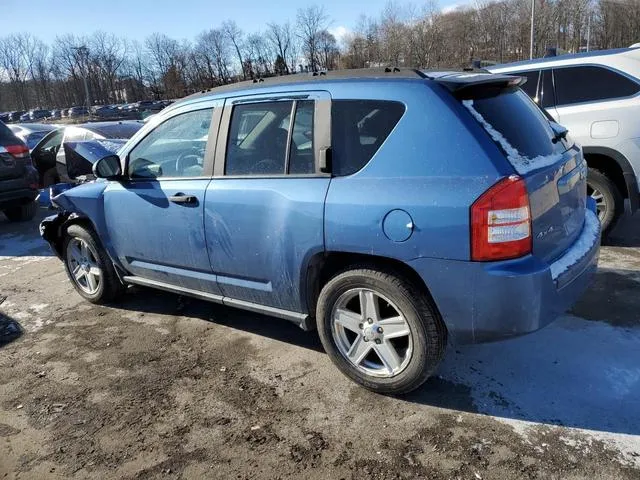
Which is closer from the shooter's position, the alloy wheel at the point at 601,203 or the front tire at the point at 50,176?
the alloy wheel at the point at 601,203

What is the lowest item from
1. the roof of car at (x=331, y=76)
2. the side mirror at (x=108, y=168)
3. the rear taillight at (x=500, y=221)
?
the rear taillight at (x=500, y=221)

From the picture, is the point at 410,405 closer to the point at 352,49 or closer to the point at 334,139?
the point at 334,139

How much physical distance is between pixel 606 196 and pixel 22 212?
8.70 m

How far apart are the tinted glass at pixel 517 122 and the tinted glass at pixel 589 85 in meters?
2.57

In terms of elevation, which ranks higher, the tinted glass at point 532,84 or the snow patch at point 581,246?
the tinted glass at point 532,84

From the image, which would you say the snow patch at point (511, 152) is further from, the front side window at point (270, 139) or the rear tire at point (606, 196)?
the rear tire at point (606, 196)

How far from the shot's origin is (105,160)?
158 inches

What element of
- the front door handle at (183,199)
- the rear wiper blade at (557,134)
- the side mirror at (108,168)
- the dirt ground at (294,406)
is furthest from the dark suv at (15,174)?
the rear wiper blade at (557,134)

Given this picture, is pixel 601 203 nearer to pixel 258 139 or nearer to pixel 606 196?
pixel 606 196

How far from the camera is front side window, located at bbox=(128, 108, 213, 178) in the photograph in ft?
12.2

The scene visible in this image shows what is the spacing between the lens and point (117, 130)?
9.75m

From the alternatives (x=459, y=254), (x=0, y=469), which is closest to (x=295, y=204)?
(x=459, y=254)

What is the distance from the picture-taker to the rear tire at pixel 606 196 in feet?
17.6

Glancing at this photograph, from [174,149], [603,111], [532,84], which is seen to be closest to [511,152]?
[174,149]
